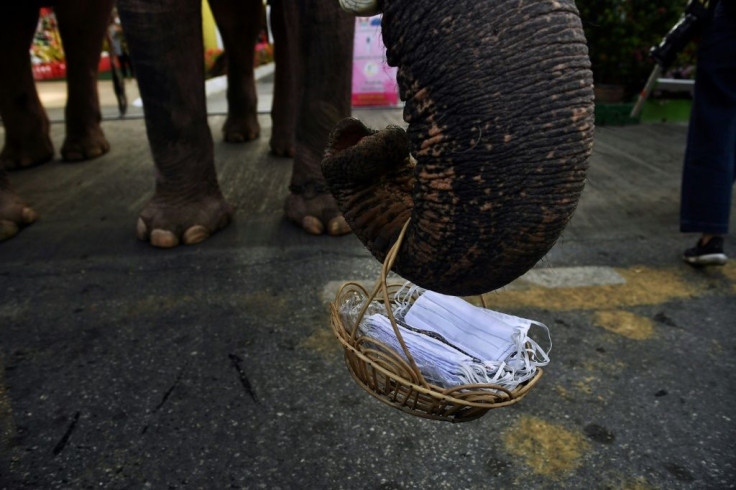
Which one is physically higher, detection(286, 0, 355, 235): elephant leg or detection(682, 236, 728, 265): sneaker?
detection(286, 0, 355, 235): elephant leg

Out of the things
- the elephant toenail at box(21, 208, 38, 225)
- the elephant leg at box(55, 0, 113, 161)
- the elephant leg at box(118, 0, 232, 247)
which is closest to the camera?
the elephant leg at box(118, 0, 232, 247)

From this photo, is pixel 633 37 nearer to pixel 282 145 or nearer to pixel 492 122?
pixel 282 145

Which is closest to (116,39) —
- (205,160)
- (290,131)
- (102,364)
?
(290,131)

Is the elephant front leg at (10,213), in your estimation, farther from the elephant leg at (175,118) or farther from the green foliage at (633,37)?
the green foliage at (633,37)

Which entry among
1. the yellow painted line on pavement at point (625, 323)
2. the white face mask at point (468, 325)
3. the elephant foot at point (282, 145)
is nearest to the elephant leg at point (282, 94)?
the elephant foot at point (282, 145)

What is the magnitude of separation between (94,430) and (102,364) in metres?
0.33

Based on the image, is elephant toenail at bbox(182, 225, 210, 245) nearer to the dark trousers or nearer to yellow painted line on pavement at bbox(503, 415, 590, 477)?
yellow painted line on pavement at bbox(503, 415, 590, 477)

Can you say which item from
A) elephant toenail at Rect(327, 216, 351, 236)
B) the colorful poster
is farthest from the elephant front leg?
the colorful poster

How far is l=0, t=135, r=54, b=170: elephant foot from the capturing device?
155 inches

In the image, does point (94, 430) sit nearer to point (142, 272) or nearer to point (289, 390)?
A: point (289, 390)

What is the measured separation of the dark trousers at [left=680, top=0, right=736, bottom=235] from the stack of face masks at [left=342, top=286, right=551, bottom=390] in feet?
5.27

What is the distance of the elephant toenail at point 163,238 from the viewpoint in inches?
106

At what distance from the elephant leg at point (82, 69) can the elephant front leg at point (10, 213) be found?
128cm

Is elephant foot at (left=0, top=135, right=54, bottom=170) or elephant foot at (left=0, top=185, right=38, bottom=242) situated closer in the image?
elephant foot at (left=0, top=185, right=38, bottom=242)
